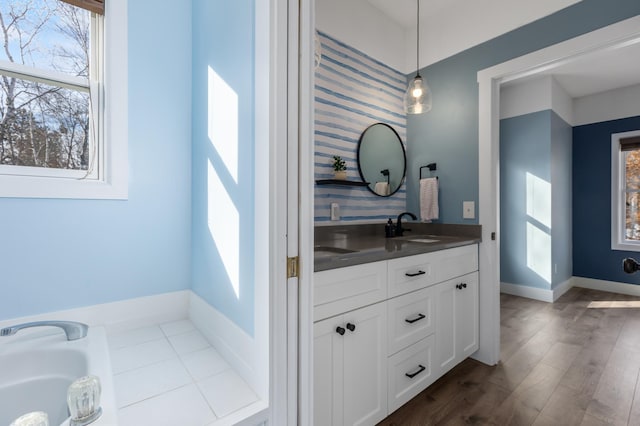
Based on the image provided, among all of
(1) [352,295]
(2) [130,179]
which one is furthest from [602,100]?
(2) [130,179]

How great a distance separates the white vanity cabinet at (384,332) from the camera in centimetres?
120

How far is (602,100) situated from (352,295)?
4.96 meters

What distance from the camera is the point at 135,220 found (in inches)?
55.2

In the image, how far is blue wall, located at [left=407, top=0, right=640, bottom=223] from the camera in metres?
1.82

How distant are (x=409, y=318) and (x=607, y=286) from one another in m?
4.10

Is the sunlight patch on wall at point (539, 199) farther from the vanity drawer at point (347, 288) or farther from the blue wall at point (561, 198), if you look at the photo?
the vanity drawer at point (347, 288)

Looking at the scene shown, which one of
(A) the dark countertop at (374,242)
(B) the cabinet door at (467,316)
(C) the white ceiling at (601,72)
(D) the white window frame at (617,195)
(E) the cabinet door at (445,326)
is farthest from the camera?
(D) the white window frame at (617,195)

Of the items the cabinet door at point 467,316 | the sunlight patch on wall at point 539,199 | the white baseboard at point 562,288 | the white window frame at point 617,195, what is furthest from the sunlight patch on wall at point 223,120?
the white window frame at point 617,195

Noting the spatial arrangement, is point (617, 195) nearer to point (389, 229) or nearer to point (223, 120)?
point (389, 229)

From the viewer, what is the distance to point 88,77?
1.38 meters

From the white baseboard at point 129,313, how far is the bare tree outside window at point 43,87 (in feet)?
2.15

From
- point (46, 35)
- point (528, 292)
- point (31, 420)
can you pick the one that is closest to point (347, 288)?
point (31, 420)

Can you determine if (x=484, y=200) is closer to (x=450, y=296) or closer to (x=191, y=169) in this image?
(x=450, y=296)

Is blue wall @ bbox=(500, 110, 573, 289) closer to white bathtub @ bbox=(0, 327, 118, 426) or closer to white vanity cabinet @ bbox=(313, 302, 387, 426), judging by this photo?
white vanity cabinet @ bbox=(313, 302, 387, 426)
